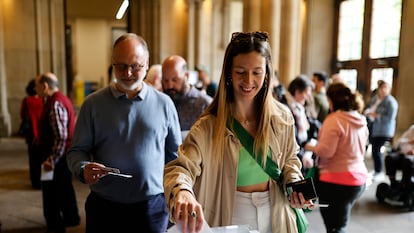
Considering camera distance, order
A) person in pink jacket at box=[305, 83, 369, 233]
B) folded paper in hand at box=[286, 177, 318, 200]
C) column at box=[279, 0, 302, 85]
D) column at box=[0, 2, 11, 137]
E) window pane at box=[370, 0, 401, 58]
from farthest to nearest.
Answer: column at box=[0, 2, 11, 137] < column at box=[279, 0, 302, 85] < person in pink jacket at box=[305, 83, 369, 233] < window pane at box=[370, 0, 401, 58] < folded paper in hand at box=[286, 177, 318, 200]

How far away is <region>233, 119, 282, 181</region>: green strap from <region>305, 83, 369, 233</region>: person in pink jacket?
138 cm

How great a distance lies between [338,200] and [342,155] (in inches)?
13.0

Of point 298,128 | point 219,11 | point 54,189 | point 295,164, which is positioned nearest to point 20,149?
point 54,189

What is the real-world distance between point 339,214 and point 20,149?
23.3 ft

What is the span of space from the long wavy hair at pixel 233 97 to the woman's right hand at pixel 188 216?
0.30 m

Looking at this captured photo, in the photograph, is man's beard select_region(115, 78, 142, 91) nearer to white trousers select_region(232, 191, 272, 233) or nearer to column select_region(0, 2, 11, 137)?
white trousers select_region(232, 191, 272, 233)

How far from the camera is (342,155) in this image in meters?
2.53

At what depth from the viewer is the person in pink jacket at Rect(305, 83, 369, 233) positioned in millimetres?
2508

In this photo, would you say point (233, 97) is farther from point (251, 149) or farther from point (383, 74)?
point (383, 74)

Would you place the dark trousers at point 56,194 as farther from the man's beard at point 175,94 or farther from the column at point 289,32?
the column at point 289,32

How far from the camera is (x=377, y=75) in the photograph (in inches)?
59.8

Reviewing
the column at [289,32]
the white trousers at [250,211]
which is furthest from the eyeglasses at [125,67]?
the column at [289,32]

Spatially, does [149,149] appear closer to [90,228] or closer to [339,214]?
[90,228]

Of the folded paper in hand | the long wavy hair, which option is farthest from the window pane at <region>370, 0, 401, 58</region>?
the folded paper in hand
